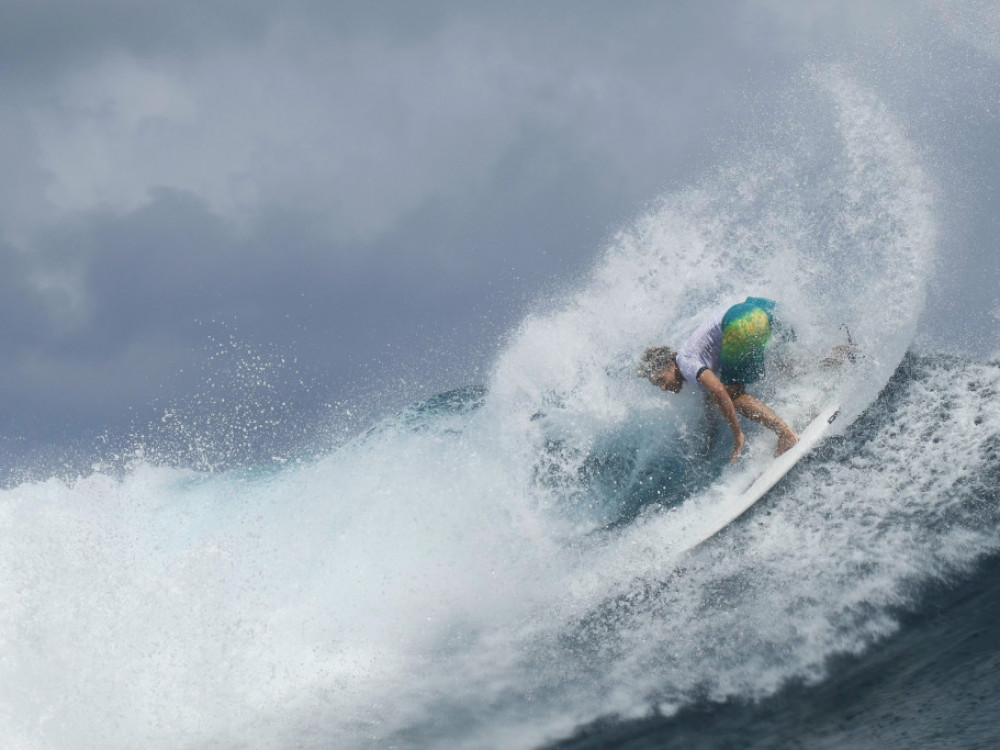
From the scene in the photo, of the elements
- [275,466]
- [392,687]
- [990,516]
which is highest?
[275,466]

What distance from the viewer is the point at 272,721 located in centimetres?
538

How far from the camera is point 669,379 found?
24.7 ft

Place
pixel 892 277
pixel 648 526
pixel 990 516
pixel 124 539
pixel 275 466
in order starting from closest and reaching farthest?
pixel 990 516, pixel 648 526, pixel 124 539, pixel 892 277, pixel 275 466

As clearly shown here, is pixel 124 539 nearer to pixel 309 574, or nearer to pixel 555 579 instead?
pixel 309 574

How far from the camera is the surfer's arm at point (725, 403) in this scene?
6785mm

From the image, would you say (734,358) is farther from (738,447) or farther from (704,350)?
(738,447)

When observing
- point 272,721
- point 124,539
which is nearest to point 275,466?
point 124,539

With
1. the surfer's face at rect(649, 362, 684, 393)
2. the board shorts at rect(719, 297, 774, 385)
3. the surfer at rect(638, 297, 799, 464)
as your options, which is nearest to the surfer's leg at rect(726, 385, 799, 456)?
the surfer at rect(638, 297, 799, 464)

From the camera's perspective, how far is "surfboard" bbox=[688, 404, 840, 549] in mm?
6250

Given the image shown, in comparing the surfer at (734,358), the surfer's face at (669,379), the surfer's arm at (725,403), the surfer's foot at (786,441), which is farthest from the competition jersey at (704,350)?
the surfer's foot at (786,441)

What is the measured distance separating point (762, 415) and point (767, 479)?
2.44 feet

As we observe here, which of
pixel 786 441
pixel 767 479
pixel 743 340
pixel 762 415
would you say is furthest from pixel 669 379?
pixel 767 479

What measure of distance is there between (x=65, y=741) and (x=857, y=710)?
5640 mm

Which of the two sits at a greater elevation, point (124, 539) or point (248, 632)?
point (124, 539)
